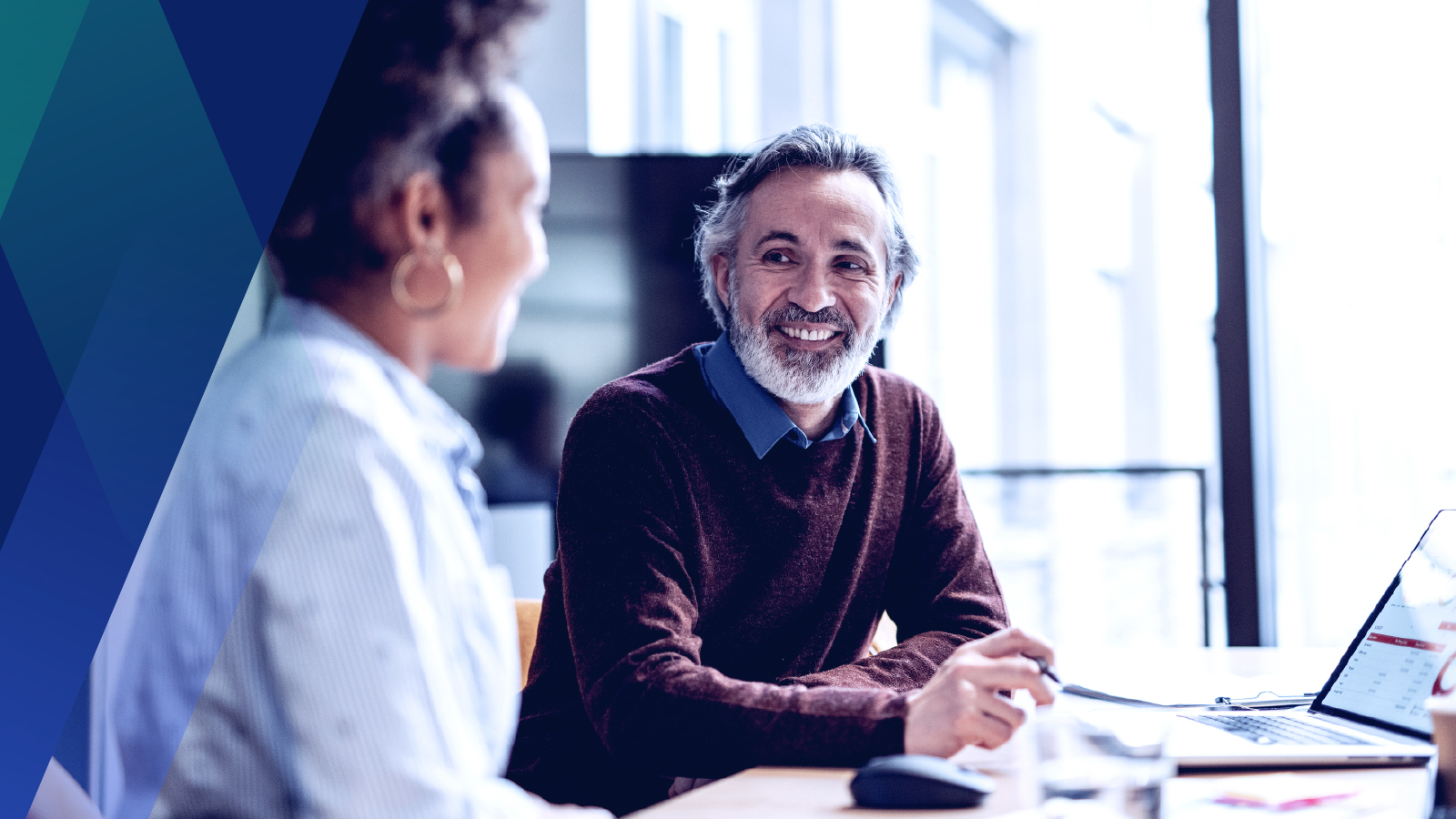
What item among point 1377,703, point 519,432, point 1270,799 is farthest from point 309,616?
point 519,432

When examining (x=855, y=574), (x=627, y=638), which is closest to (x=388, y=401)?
(x=627, y=638)

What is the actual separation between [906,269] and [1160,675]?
743mm

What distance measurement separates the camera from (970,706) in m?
0.95

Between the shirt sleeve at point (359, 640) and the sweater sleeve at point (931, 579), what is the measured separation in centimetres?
69

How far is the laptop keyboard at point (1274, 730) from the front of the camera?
99 centimetres

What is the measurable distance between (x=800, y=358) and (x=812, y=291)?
11 cm

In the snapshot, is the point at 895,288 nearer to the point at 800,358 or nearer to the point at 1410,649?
the point at 800,358

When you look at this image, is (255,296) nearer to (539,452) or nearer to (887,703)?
(539,452)

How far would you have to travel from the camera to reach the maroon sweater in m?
1.04

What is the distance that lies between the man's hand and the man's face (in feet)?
2.00
